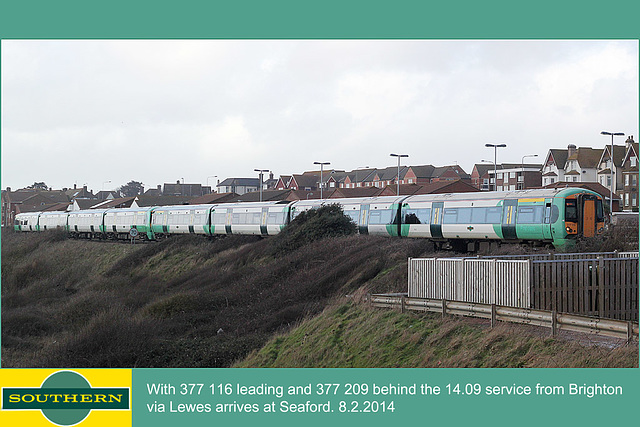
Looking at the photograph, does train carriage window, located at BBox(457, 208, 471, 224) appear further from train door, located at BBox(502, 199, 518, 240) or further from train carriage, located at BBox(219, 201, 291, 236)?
train carriage, located at BBox(219, 201, 291, 236)

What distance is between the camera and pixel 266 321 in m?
23.9

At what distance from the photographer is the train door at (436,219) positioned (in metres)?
32.4

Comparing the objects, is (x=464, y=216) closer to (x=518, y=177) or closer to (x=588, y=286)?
(x=588, y=286)

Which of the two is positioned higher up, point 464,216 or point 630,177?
point 630,177

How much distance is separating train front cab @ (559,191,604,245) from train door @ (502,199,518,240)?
2217 millimetres

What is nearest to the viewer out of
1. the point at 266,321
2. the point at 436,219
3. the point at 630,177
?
the point at 266,321

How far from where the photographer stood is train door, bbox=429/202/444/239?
3241 cm

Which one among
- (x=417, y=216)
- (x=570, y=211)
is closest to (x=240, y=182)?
(x=417, y=216)

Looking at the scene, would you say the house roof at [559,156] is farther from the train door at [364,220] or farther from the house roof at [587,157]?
the train door at [364,220]

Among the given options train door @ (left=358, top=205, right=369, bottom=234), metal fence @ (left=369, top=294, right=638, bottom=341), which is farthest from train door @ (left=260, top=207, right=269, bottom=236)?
metal fence @ (left=369, top=294, right=638, bottom=341)

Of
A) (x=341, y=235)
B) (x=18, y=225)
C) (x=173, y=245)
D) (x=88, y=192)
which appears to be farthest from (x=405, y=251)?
(x=88, y=192)

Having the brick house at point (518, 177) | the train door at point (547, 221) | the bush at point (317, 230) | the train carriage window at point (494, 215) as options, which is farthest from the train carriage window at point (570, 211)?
the brick house at point (518, 177)

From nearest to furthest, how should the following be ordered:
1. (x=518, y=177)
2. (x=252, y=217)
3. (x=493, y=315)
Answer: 1. (x=493, y=315)
2. (x=252, y=217)
3. (x=518, y=177)

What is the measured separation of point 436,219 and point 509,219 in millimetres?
4479
